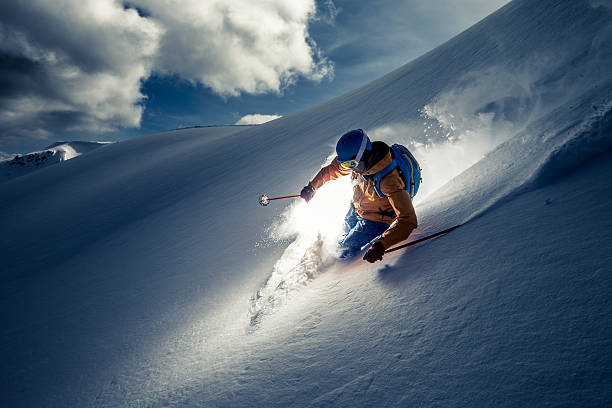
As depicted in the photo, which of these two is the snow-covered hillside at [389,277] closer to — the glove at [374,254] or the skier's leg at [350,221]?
the glove at [374,254]

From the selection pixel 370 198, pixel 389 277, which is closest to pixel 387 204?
pixel 370 198

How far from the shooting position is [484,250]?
4.93 feet

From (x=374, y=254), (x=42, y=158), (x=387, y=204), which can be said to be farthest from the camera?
(x=42, y=158)

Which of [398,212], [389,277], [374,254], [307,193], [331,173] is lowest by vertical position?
[389,277]

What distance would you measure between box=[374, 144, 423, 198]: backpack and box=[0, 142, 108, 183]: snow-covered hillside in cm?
16516

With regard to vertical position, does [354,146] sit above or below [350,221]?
above

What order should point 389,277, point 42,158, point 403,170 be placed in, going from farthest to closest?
point 42,158, point 403,170, point 389,277

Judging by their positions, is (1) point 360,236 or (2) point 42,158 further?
(2) point 42,158

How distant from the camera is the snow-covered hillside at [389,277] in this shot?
1.01 m

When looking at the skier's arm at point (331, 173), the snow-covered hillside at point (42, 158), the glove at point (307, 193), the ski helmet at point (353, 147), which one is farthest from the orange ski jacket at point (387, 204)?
the snow-covered hillside at point (42, 158)

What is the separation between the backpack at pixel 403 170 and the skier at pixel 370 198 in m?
0.04

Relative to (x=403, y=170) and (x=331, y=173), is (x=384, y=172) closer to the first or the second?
(x=403, y=170)

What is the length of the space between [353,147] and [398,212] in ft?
2.66

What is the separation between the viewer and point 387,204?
123 inches
